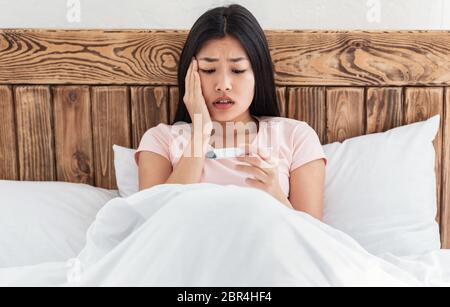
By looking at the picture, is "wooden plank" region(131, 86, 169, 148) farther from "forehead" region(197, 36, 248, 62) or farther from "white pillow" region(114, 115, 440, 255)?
"forehead" region(197, 36, 248, 62)

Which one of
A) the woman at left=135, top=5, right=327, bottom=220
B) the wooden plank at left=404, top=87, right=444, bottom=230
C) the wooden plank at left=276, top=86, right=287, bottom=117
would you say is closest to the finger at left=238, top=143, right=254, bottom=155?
the woman at left=135, top=5, right=327, bottom=220

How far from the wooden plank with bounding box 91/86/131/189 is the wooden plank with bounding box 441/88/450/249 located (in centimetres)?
86

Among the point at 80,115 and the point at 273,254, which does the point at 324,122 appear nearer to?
the point at 80,115

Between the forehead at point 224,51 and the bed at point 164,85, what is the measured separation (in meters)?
0.17

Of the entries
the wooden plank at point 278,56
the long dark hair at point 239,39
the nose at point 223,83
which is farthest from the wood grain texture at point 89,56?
the nose at point 223,83

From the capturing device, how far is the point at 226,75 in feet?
5.06

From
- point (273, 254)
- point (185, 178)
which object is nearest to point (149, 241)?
point (273, 254)

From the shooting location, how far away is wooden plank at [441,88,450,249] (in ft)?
5.64

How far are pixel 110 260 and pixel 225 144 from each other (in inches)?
25.9

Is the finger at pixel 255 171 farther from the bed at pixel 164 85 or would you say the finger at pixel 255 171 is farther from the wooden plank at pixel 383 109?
the wooden plank at pixel 383 109

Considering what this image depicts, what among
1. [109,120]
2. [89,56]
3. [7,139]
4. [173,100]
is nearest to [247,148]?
[173,100]

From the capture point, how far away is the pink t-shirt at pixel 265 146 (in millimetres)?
1559

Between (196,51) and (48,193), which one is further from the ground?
(196,51)
